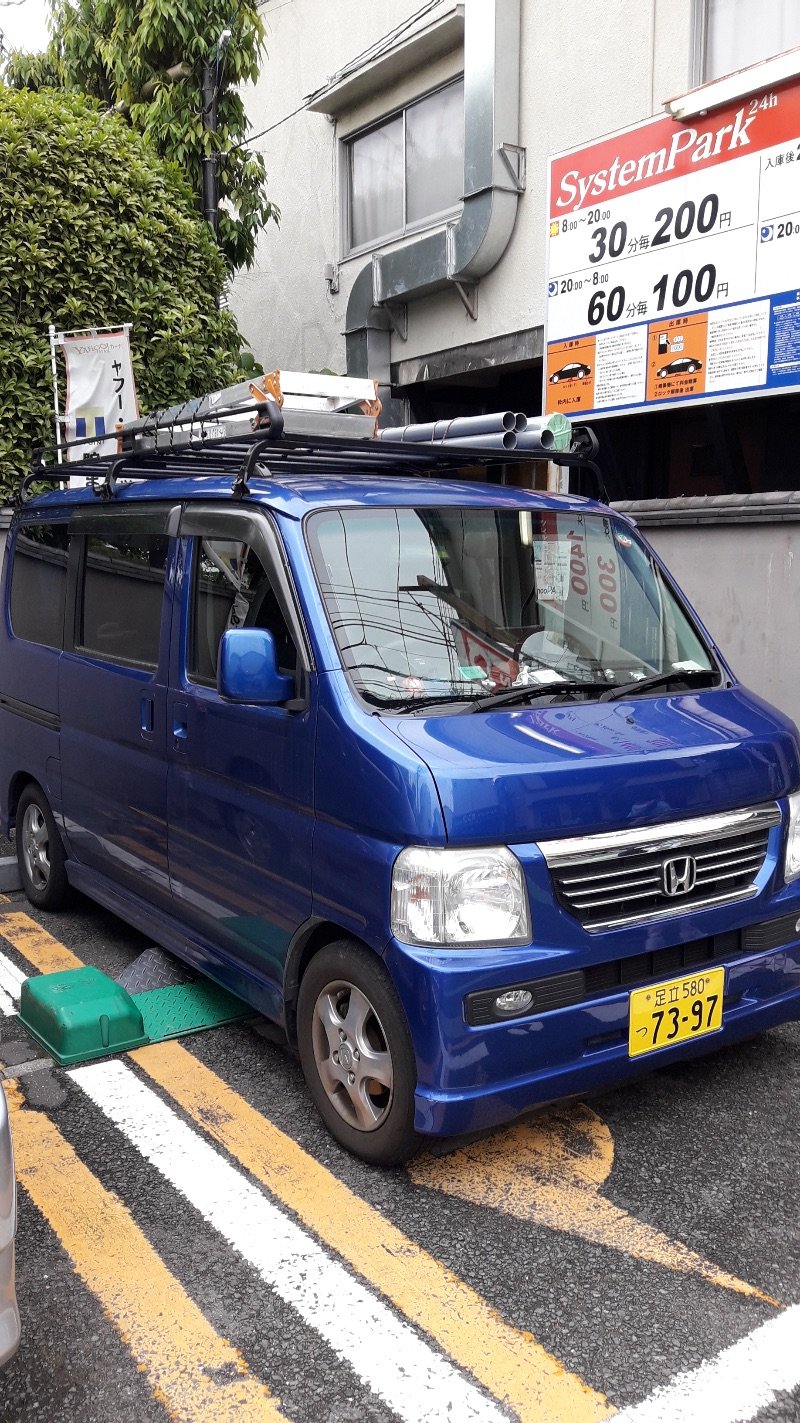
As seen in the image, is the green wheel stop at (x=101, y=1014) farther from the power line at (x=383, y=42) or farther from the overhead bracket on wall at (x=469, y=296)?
the power line at (x=383, y=42)

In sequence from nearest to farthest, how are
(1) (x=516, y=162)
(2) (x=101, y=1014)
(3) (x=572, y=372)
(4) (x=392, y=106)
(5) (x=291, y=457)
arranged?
(2) (x=101, y=1014)
(5) (x=291, y=457)
(3) (x=572, y=372)
(1) (x=516, y=162)
(4) (x=392, y=106)

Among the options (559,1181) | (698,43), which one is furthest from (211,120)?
(559,1181)

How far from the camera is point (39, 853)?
18.4ft

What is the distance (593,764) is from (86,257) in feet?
24.5

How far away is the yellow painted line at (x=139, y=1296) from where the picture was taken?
2.38 m

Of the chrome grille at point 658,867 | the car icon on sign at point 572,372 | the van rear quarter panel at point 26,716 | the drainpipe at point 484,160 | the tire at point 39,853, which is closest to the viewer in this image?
the chrome grille at point 658,867

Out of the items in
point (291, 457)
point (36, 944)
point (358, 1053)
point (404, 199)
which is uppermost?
point (404, 199)

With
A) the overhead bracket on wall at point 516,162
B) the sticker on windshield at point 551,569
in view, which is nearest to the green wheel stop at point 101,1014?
the sticker on windshield at point 551,569

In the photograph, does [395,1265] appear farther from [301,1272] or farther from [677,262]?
[677,262]

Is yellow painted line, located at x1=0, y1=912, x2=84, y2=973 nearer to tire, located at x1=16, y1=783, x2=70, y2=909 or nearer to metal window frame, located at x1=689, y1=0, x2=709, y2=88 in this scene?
tire, located at x1=16, y1=783, x2=70, y2=909

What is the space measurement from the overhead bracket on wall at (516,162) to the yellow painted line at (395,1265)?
7.87 meters

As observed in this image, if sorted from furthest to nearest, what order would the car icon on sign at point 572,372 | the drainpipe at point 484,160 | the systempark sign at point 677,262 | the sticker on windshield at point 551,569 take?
the drainpipe at point 484,160
the car icon on sign at point 572,372
the systempark sign at point 677,262
the sticker on windshield at point 551,569

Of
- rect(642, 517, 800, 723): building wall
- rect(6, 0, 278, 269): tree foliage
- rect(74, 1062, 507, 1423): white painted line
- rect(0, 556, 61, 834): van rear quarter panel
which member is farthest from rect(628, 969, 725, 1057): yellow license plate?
rect(6, 0, 278, 269): tree foliage

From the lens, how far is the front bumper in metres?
2.81
